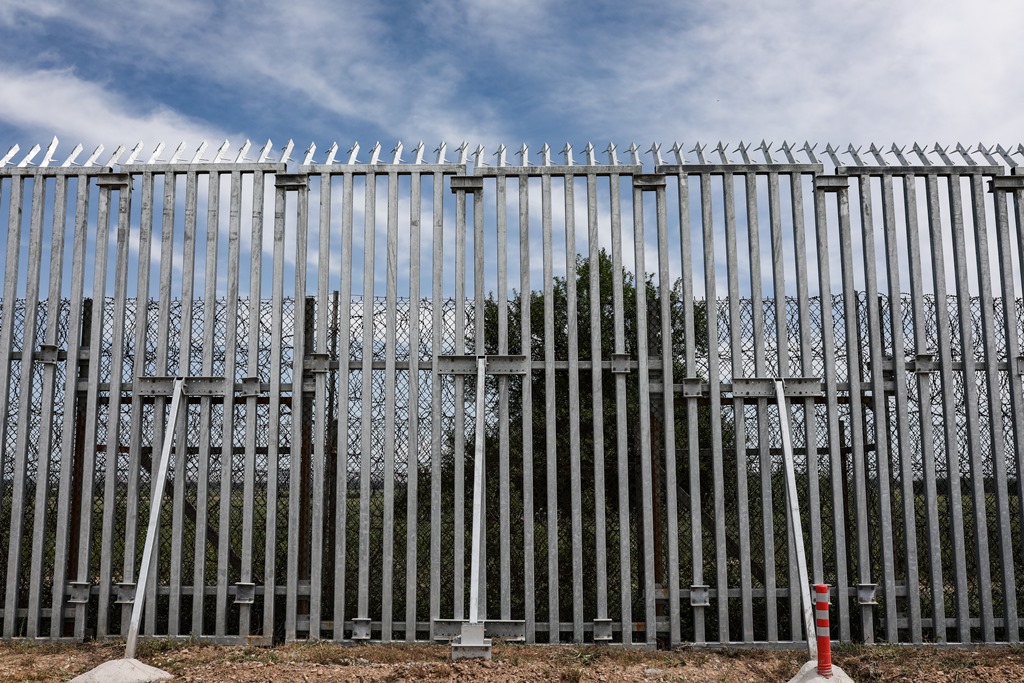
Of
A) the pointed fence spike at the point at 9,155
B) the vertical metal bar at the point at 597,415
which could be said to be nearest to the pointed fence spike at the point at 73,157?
the pointed fence spike at the point at 9,155

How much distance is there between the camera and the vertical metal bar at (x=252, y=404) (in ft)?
26.1

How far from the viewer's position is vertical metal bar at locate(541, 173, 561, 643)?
7.84 meters

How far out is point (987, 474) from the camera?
8.68 meters

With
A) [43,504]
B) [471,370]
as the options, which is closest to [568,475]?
[471,370]

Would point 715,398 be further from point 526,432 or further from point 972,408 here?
point 972,408

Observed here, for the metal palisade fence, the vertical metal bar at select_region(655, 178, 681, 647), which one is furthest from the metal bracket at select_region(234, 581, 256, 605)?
the vertical metal bar at select_region(655, 178, 681, 647)

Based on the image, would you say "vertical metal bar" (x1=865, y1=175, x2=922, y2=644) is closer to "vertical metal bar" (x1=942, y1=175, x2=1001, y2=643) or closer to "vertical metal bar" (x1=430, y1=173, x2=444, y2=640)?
"vertical metal bar" (x1=942, y1=175, x2=1001, y2=643)

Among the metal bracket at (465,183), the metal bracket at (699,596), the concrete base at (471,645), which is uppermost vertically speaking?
the metal bracket at (465,183)

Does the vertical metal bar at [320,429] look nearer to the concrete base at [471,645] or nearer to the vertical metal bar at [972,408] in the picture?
the concrete base at [471,645]

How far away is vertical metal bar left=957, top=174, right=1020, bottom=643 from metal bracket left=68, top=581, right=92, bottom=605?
7889 millimetres

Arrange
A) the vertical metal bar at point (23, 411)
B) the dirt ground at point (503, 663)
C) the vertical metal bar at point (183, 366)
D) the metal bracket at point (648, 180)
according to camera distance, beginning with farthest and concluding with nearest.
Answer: the metal bracket at point (648, 180) → the vertical metal bar at point (23, 411) → the vertical metal bar at point (183, 366) → the dirt ground at point (503, 663)

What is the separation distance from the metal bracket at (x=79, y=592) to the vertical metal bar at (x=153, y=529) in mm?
600

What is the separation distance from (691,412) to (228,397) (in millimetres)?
4096

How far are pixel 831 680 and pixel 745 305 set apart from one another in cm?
344
